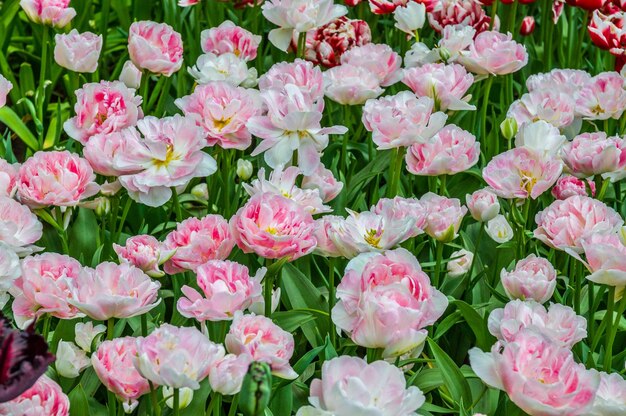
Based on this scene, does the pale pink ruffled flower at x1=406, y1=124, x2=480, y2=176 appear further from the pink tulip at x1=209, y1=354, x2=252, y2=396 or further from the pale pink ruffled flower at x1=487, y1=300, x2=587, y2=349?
the pink tulip at x1=209, y1=354, x2=252, y2=396

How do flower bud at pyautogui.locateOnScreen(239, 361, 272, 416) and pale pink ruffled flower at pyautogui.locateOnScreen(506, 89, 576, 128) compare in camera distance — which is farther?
pale pink ruffled flower at pyautogui.locateOnScreen(506, 89, 576, 128)

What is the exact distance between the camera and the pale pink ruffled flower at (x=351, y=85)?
2016 mm

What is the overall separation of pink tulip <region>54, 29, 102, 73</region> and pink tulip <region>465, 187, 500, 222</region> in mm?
803

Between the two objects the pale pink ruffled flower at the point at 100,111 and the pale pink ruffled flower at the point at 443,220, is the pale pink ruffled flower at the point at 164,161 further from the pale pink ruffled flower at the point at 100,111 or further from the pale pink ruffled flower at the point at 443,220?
the pale pink ruffled flower at the point at 443,220

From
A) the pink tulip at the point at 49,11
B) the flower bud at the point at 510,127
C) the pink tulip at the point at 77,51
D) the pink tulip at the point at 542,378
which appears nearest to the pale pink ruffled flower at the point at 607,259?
the pink tulip at the point at 542,378

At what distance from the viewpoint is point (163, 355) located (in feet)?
3.73

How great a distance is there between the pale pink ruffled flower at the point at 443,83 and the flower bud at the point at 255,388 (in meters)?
1.05

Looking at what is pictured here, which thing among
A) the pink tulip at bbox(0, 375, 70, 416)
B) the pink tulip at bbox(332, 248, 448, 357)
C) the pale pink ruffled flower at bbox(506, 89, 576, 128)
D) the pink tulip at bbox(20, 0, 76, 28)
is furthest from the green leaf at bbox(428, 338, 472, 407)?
the pink tulip at bbox(20, 0, 76, 28)

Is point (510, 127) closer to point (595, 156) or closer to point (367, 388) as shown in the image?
point (595, 156)

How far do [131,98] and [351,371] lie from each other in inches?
33.3

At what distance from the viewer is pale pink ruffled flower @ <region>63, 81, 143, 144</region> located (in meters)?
1.75

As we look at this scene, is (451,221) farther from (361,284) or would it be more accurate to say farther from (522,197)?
(361,284)

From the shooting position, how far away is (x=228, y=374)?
3.94 ft

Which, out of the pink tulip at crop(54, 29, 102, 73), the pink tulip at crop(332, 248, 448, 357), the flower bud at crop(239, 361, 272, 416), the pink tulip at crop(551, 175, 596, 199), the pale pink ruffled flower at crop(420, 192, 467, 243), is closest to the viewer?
the flower bud at crop(239, 361, 272, 416)
